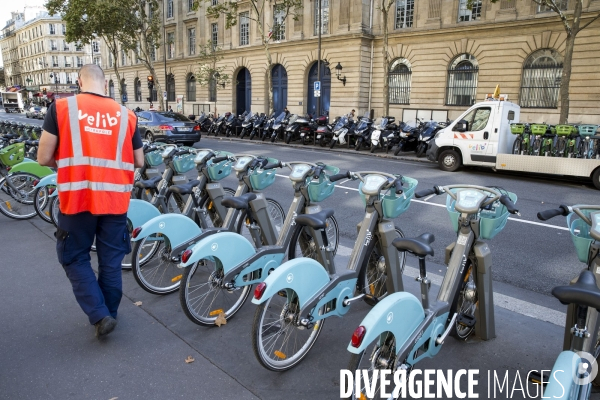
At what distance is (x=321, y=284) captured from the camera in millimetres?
3096

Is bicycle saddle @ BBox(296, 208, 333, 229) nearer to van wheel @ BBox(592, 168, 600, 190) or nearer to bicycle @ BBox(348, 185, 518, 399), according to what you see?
bicycle @ BBox(348, 185, 518, 399)

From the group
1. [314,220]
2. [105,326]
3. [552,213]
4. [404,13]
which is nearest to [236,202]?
[314,220]

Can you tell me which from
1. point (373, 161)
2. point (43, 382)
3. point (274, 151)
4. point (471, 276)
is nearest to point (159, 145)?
point (43, 382)

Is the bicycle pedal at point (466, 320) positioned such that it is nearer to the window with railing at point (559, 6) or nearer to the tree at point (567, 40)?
the tree at point (567, 40)

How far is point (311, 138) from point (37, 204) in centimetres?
1540

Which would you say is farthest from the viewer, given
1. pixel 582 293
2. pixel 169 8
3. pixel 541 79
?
pixel 169 8

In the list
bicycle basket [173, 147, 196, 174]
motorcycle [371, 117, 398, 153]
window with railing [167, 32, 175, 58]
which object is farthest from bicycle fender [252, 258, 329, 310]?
window with railing [167, 32, 175, 58]

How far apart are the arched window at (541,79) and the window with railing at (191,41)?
28.4 metres

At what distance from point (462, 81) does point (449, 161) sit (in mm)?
13315

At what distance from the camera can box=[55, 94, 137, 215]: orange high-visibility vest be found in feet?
10.1

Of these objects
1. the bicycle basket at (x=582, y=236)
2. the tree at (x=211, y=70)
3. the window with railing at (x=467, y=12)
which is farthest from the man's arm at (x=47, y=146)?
the tree at (x=211, y=70)

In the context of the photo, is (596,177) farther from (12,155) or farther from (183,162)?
(12,155)

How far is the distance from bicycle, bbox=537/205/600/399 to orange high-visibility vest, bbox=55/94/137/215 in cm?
285

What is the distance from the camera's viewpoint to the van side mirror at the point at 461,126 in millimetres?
12570
